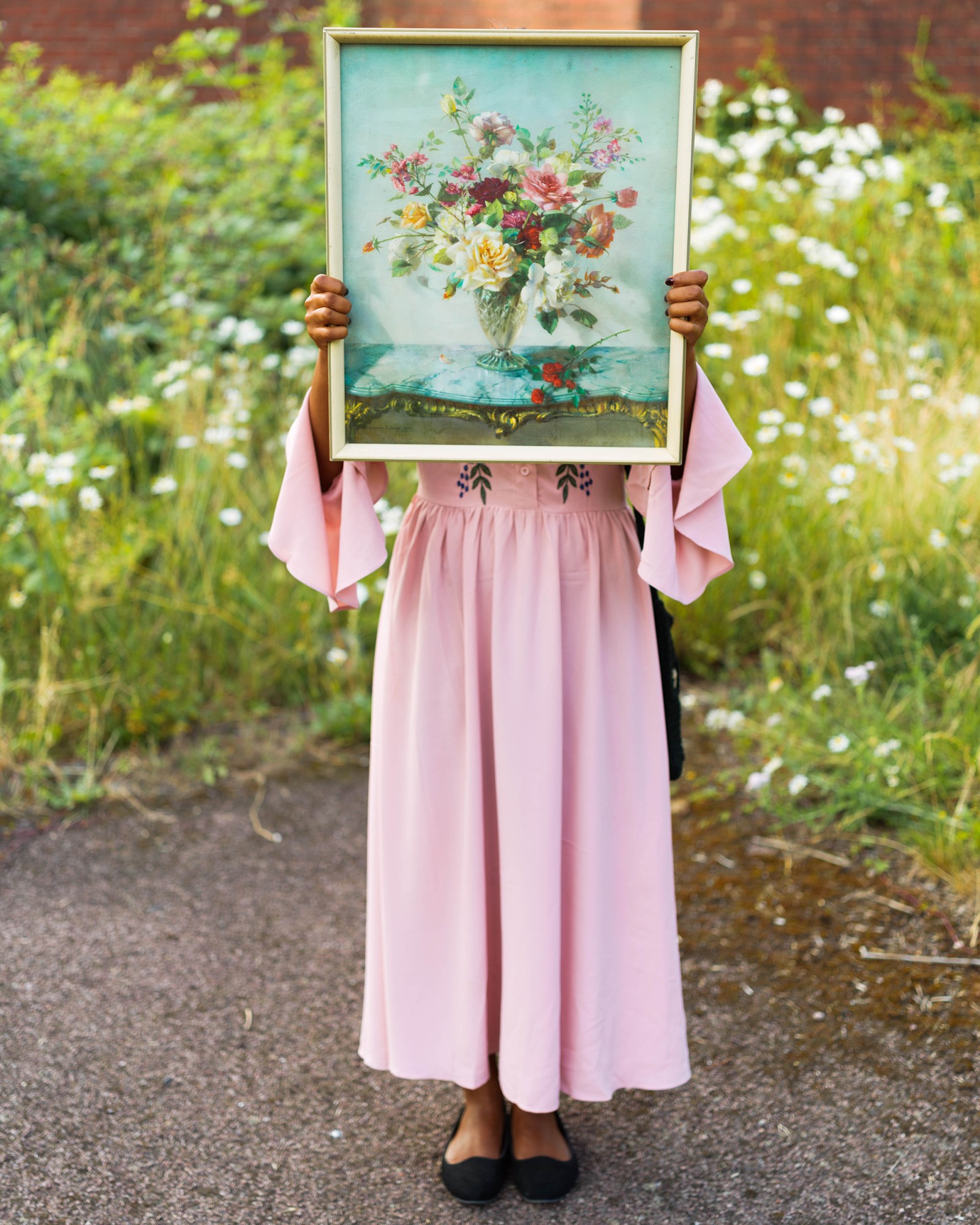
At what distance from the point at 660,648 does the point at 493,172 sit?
90 centimetres

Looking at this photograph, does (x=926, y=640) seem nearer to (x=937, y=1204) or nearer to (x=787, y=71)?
(x=937, y=1204)

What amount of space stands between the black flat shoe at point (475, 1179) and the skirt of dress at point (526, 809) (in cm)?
17

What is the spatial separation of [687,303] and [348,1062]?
6.12ft

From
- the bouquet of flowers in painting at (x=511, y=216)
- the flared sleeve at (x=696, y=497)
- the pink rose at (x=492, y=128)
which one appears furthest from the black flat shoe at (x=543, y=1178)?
the pink rose at (x=492, y=128)

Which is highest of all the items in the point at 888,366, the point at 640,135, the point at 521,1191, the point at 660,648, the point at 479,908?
the point at 640,135

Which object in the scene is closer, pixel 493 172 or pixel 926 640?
pixel 493 172

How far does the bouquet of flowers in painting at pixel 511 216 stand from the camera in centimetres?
172

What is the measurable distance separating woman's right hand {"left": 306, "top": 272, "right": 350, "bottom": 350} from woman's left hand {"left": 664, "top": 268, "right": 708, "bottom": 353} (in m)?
0.50

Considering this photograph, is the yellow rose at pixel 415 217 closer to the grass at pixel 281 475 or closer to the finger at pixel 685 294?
the finger at pixel 685 294

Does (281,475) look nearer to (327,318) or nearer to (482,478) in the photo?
(482,478)

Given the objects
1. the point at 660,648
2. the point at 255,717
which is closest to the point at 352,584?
the point at 660,648

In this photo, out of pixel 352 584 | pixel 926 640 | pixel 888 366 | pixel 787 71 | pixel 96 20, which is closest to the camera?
pixel 352 584

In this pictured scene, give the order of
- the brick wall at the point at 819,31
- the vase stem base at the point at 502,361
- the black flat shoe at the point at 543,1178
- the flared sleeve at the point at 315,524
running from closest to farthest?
the vase stem base at the point at 502,361 → the flared sleeve at the point at 315,524 → the black flat shoe at the point at 543,1178 → the brick wall at the point at 819,31

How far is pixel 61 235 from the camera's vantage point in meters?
5.90
